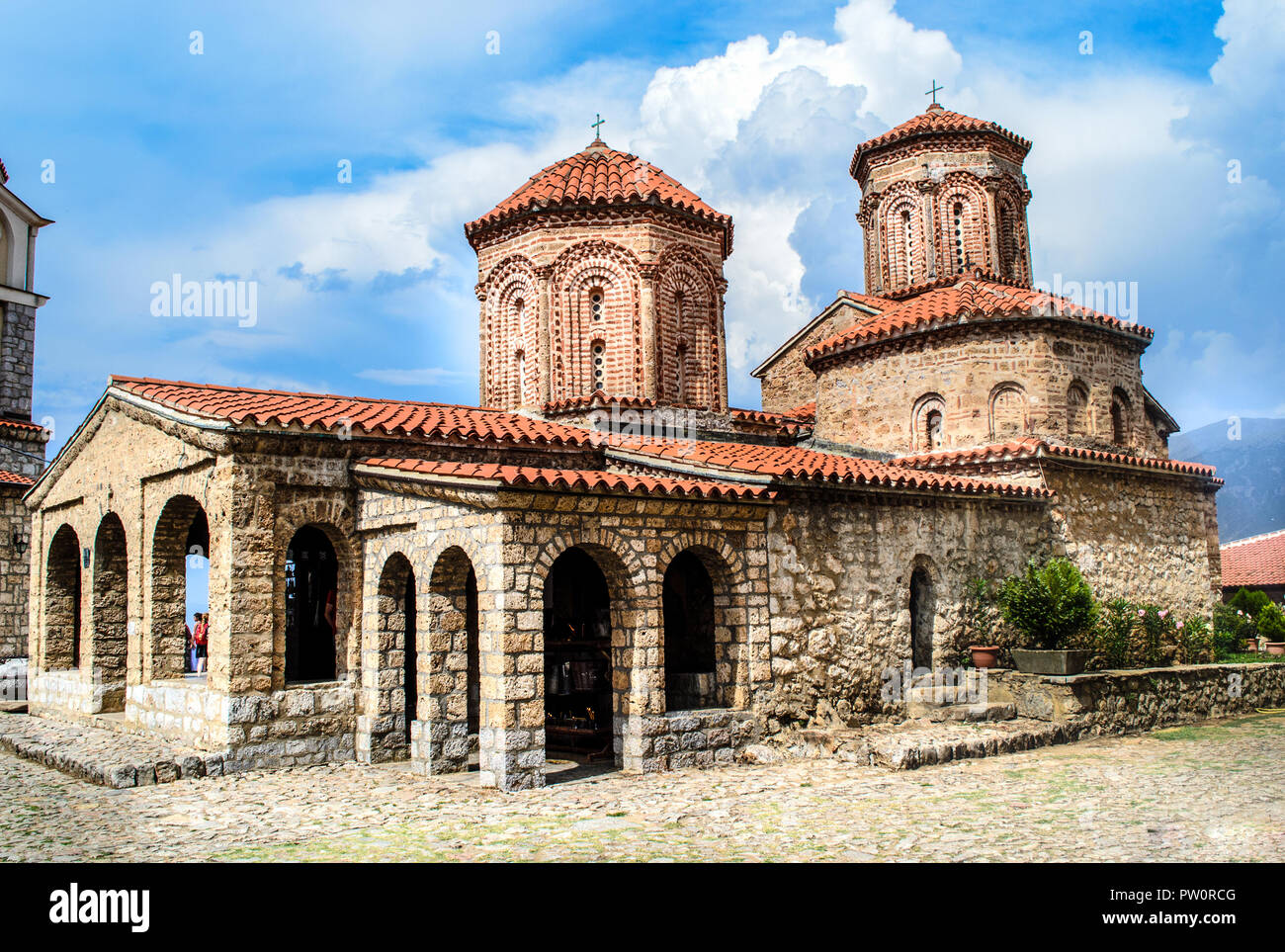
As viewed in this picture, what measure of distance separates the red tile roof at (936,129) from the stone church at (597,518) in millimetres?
2838

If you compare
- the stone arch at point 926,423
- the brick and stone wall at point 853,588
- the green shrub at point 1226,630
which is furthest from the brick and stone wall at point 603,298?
the green shrub at point 1226,630

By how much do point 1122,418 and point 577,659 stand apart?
9666mm

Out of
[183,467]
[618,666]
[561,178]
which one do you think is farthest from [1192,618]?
[183,467]

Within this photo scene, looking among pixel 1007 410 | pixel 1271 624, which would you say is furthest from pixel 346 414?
pixel 1271 624

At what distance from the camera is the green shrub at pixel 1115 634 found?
13009mm

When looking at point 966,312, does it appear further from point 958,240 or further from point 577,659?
point 577,659

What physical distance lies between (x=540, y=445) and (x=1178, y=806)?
735 centimetres

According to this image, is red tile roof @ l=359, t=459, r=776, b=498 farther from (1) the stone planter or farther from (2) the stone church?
(1) the stone planter

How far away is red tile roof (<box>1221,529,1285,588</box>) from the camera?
2862 cm

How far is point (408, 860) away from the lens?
6387 mm

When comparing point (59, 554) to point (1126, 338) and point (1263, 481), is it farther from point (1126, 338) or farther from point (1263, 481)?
point (1263, 481)

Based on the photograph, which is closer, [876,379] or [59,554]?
[59,554]

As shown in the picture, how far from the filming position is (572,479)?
29.5ft

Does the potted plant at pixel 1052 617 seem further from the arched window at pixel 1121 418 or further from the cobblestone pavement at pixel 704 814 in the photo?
the arched window at pixel 1121 418
